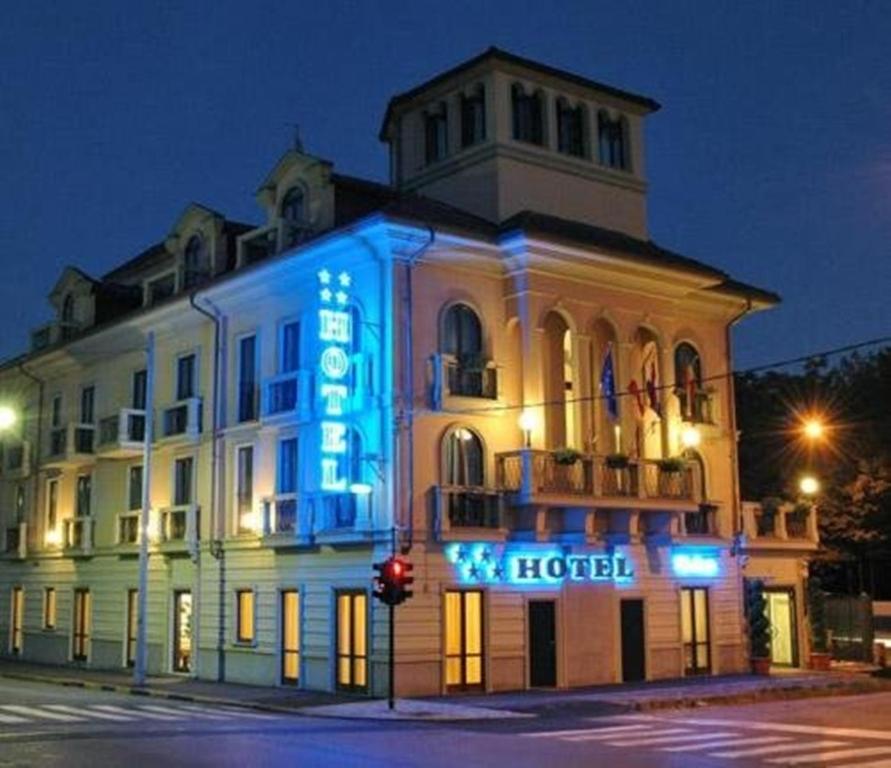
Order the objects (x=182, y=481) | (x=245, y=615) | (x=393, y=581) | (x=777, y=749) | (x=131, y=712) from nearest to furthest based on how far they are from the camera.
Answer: (x=777, y=749) < (x=131, y=712) < (x=393, y=581) < (x=245, y=615) < (x=182, y=481)

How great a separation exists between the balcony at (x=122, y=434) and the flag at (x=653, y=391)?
13.7 m

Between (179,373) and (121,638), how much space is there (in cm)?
820

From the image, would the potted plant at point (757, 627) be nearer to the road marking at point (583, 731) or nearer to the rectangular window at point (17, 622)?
the road marking at point (583, 731)

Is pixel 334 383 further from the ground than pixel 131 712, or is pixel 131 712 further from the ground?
pixel 334 383

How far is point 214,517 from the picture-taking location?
33156 mm

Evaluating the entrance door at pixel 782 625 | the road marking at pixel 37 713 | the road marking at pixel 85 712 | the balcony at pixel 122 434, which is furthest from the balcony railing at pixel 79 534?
the entrance door at pixel 782 625

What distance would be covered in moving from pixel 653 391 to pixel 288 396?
9229 mm

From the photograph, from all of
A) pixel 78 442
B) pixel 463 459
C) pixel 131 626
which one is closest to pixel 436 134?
pixel 463 459

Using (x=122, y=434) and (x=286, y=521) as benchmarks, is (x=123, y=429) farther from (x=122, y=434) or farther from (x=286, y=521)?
(x=286, y=521)

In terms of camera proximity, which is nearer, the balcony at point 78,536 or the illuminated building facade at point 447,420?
the illuminated building facade at point 447,420

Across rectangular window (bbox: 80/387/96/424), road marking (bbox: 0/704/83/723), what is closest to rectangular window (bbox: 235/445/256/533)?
road marking (bbox: 0/704/83/723)

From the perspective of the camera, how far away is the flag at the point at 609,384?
3133 cm

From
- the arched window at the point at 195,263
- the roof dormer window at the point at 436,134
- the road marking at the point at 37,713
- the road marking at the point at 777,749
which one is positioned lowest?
the road marking at the point at 777,749

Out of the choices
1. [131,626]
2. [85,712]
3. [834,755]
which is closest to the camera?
[834,755]
